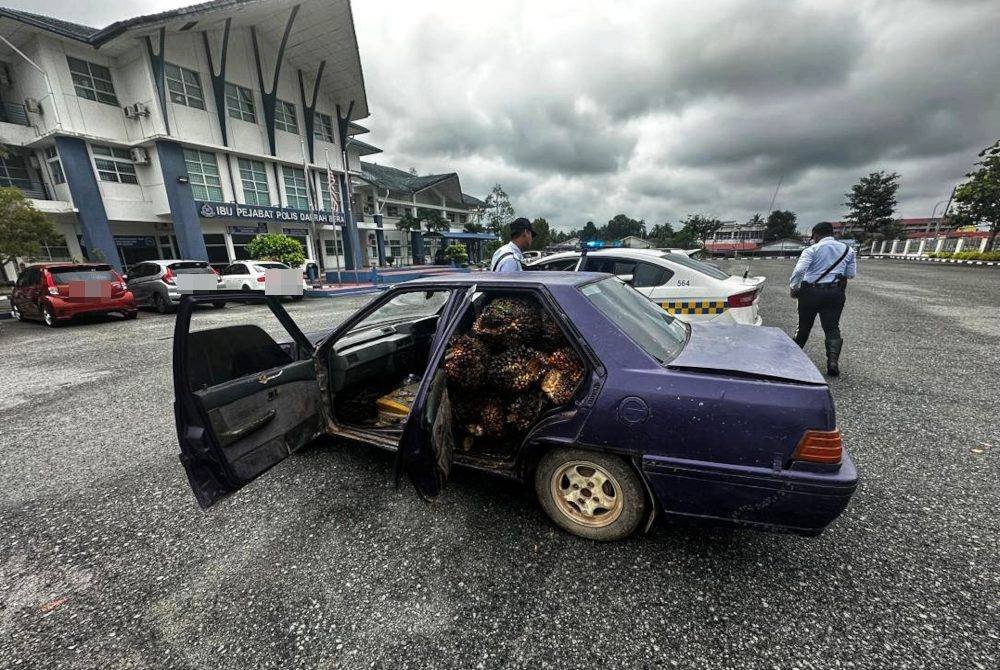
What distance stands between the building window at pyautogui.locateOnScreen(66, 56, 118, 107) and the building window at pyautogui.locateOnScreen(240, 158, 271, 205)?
4.76 meters

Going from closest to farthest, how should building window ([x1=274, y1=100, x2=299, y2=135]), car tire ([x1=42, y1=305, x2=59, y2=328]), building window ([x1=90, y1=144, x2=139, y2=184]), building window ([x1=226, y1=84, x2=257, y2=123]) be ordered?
car tire ([x1=42, y1=305, x2=59, y2=328]) → building window ([x1=90, y1=144, x2=139, y2=184]) → building window ([x1=226, y1=84, x2=257, y2=123]) → building window ([x1=274, y1=100, x2=299, y2=135])

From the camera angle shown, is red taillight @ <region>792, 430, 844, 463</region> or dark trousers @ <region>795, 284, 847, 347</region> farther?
dark trousers @ <region>795, 284, 847, 347</region>

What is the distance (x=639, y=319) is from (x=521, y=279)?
0.74 m

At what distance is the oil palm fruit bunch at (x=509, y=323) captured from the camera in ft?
7.75

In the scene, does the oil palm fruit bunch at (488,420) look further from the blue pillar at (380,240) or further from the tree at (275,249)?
the blue pillar at (380,240)

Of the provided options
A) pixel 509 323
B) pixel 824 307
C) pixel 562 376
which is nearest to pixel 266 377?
pixel 509 323

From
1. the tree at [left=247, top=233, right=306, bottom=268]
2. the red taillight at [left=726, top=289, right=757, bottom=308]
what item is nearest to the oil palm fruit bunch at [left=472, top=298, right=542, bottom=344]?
the red taillight at [left=726, top=289, right=757, bottom=308]

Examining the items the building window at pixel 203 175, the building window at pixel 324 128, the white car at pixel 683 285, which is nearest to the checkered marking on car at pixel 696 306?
the white car at pixel 683 285

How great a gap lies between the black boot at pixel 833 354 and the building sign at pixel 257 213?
1938 cm

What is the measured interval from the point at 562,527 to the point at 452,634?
A: 773 millimetres

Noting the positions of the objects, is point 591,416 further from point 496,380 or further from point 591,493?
point 496,380

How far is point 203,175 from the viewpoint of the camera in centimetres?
1711

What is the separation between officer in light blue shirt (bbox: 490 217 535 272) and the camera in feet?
12.5

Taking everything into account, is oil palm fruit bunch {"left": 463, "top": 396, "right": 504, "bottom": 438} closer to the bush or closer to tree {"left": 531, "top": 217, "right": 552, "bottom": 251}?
the bush
